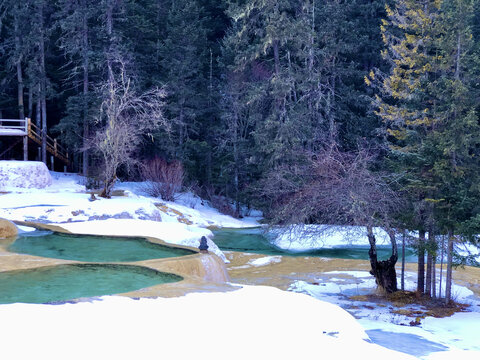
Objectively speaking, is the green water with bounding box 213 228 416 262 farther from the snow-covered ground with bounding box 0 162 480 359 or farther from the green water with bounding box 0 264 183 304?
the snow-covered ground with bounding box 0 162 480 359

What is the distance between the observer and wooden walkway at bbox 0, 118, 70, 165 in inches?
1178

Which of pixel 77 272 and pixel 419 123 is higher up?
pixel 419 123

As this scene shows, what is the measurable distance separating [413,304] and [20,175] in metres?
21.4

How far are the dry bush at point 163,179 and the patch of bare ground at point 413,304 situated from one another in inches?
765

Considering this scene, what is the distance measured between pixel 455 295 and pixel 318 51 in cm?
2038

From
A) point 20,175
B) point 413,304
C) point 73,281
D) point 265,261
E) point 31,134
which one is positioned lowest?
point 413,304

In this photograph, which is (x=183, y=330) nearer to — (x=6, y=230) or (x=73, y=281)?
(x=73, y=281)

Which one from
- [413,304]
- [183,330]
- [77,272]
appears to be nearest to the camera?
[183,330]

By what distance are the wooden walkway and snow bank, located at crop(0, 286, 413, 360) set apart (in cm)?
2546

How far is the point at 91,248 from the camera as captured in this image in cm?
1489

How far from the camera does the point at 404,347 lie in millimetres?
9453

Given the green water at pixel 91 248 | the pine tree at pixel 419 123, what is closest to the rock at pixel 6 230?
the green water at pixel 91 248

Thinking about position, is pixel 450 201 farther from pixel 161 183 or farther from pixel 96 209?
pixel 161 183

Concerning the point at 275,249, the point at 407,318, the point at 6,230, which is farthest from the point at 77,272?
the point at 275,249
